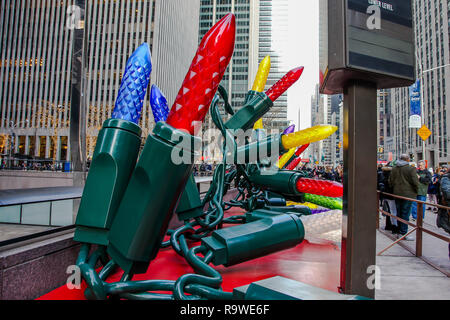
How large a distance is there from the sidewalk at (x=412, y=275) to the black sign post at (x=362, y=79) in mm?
1071

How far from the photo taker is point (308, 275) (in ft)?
6.55

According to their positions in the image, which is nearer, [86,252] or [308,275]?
[86,252]

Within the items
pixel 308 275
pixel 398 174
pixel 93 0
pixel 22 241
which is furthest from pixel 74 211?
pixel 93 0

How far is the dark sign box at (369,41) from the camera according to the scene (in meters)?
1.10

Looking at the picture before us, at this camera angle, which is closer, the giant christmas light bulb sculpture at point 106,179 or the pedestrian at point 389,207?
the giant christmas light bulb sculpture at point 106,179

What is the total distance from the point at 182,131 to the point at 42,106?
5898 cm

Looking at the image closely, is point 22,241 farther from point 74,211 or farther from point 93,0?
point 93,0

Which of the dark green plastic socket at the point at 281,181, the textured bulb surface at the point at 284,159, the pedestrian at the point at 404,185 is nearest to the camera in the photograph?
the dark green plastic socket at the point at 281,181

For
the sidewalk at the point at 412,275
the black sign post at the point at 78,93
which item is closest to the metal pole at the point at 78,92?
the black sign post at the point at 78,93

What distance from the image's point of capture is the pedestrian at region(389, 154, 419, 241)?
5152 mm

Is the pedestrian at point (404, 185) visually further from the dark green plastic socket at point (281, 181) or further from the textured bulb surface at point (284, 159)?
the dark green plastic socket at point (281, 181)

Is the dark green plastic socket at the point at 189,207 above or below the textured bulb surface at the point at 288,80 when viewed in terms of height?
below

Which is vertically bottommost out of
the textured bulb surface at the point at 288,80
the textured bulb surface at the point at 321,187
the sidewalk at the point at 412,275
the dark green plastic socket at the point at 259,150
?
the sidewalk at the point at 412,275

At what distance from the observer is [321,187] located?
2.21 m
